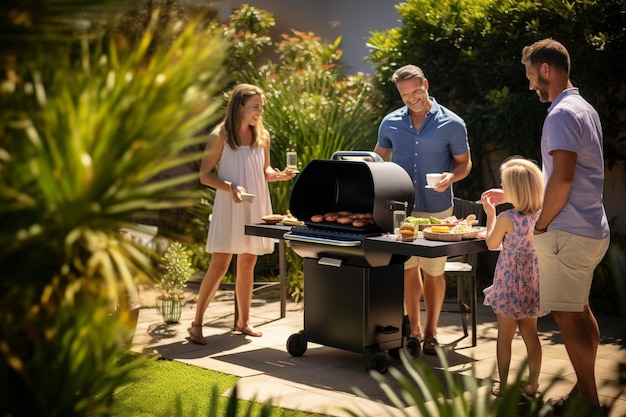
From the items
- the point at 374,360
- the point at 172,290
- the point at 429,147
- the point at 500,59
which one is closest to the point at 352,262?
the point at 374,360

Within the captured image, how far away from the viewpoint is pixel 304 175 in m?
6.09

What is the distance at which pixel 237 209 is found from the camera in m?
6.56

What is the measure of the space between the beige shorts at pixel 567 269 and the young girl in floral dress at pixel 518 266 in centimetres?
34

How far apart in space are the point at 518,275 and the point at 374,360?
1.14 metres

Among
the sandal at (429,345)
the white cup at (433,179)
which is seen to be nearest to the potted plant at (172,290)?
the sandal at (429,345)

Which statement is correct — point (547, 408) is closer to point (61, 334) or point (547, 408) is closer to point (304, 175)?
point (61, 334)

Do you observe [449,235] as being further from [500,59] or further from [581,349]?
[500,59]

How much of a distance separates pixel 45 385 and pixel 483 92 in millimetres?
7339

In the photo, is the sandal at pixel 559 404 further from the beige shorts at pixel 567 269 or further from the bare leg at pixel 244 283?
the bare leg at pixel 244 283

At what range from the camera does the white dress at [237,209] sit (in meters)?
6.53

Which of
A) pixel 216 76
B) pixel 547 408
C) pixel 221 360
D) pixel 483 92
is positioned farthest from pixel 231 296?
pixel 216 76

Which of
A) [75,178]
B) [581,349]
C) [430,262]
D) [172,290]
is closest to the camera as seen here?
[75,178]

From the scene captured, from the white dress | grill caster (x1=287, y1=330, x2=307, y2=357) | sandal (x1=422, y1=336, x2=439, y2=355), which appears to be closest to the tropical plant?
grill caster (x1=287, y1=330, x2=307, y2=357)

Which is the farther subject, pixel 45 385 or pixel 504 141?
pixel 504 141
